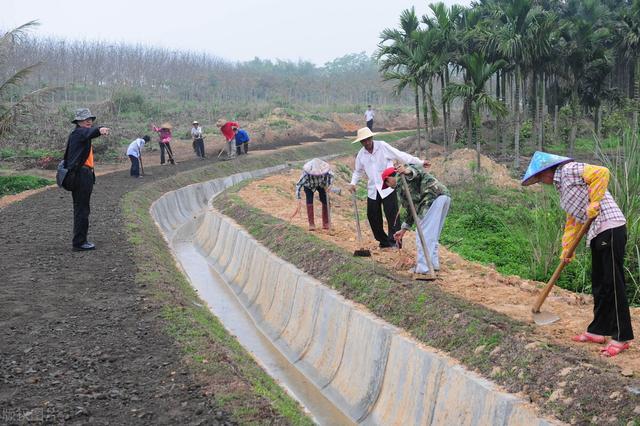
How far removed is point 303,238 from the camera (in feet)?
45.3

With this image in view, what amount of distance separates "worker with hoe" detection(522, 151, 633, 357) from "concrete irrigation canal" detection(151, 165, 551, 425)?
3.94 feet

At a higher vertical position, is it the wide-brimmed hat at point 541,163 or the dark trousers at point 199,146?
the dark trousers at point 199,146

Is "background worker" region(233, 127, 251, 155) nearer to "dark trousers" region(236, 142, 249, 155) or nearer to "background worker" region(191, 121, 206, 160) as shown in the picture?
"dark trousers" region(236, 142, 249, 155)

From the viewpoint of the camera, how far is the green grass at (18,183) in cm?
2388

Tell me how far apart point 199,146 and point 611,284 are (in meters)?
28.2

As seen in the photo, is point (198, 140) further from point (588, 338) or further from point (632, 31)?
point (588, 338)

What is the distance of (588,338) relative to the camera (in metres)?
7.01

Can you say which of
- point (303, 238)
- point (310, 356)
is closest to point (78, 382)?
point (310, 356)

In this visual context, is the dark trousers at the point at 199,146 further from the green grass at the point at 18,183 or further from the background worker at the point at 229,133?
the green grass at the point at 18,183

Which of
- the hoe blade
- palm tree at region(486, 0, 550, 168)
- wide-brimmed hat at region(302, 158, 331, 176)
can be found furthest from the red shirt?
the hoe blade

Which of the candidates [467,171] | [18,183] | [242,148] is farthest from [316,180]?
[242,148]

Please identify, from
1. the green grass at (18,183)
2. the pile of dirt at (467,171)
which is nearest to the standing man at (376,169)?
the pile of dirt at (467,171)

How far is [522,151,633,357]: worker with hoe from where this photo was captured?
658 cm

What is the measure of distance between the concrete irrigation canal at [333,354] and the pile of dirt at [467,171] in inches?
402
